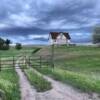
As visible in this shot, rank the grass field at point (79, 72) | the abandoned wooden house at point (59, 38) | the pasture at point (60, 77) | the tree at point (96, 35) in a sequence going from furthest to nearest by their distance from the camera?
the abandoned wooden house at point (59, 38)
the tree at point (96, 35)
the grass field at point (79, 72)
the pasture at point (60, 77)

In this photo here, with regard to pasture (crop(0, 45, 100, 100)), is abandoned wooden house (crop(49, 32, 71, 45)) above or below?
above

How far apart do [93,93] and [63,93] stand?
1739mm

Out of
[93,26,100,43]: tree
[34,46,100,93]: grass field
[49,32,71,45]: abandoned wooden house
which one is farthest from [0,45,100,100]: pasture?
[49,32,71,45]: abandoned wooden house

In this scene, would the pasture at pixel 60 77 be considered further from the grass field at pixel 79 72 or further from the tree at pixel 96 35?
the tree at pixel 96 35

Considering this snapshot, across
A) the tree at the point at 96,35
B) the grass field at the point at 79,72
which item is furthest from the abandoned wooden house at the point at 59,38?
the grass field at the point at 79,72

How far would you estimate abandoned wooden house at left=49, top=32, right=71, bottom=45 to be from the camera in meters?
146

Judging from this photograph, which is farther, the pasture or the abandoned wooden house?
the abandoned wooden house

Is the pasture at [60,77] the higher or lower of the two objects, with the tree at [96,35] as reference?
→ lower

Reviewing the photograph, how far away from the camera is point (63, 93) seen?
21.8 meters

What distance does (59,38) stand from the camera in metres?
147

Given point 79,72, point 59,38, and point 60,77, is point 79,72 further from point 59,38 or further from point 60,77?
point 59,38

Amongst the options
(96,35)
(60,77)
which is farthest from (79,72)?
(96,35)

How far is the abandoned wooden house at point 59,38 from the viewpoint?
14562cm

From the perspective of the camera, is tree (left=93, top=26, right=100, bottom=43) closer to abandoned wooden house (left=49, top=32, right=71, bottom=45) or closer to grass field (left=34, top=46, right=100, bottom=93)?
abandoned wooden house (left=49, top=32, right=71, bottom=45)
